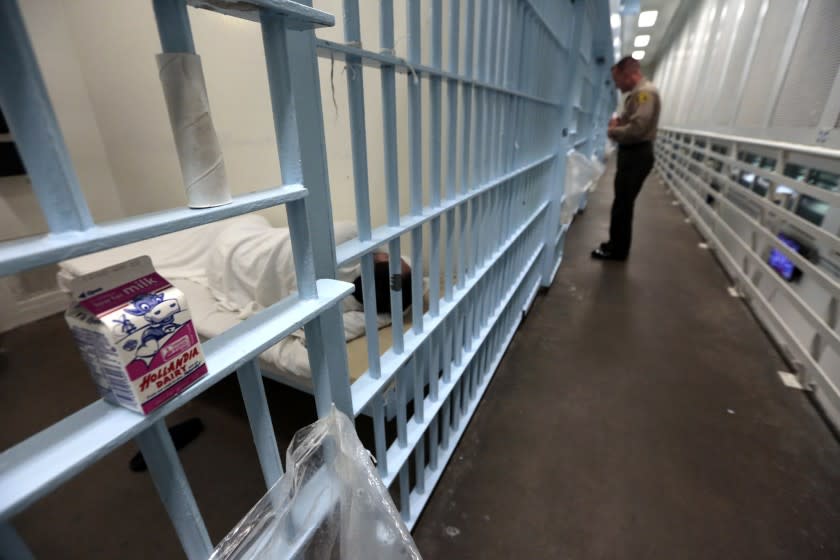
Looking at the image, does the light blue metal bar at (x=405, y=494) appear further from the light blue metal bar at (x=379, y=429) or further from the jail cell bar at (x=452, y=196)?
the light blue metal bar at (x=379, y=429)

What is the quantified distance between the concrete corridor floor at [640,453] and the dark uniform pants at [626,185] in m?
1.02

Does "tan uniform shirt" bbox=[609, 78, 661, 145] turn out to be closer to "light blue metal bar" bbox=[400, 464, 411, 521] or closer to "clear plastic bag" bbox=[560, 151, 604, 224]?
"clear plastic bag" bbox=[560, 151, 604, 224]

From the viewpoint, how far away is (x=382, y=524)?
62 cm

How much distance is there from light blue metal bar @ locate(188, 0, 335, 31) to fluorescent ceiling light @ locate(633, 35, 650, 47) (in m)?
11.5

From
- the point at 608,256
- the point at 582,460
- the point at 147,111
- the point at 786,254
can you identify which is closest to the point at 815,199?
the point at 786,254

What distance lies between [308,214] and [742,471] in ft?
5.79

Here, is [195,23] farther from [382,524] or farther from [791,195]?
[791,195]

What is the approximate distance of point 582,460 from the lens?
139 cm

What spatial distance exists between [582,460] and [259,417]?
51.8 inches

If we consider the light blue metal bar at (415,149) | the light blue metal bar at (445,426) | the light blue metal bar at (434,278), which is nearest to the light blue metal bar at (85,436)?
the light blue metal bar at (415,149)

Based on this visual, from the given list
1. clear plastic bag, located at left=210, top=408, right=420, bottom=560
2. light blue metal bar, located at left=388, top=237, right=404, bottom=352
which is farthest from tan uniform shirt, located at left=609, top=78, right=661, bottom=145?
clear plastic bag, located at left=210, top=408, right=420, bottom=560

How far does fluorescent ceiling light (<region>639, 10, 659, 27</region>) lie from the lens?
702cm

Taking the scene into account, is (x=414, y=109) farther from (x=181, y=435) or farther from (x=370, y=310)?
(x=181, y=435)

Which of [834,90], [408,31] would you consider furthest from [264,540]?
[834,90]
